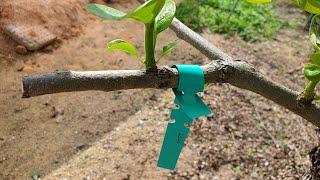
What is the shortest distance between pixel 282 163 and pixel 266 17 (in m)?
1.88

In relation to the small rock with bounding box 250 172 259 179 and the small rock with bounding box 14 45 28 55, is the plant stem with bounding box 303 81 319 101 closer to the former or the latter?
the small rock with bounding box 250 172 259 179

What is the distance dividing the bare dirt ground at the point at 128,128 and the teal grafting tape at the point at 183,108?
0.92 m

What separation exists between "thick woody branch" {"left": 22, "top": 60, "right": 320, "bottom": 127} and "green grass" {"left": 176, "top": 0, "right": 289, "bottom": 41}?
2.25m

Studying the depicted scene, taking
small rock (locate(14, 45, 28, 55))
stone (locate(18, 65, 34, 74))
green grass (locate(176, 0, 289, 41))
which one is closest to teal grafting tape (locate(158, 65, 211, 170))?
stone (locate(18, 65, 34, 74))

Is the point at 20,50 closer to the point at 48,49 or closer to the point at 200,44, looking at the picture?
the point at 48,49

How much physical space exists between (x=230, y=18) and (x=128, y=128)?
159 cm

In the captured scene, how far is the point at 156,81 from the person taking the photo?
1.93ft

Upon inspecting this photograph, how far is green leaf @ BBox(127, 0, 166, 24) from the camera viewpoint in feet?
1.60

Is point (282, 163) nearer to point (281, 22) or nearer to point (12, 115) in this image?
point (12, 115)

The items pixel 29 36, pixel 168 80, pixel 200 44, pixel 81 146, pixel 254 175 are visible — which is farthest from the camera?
pixel 29 36

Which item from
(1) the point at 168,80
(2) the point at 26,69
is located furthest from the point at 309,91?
(2) the point at 26,69

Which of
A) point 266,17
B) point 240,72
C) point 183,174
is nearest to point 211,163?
point 183,174

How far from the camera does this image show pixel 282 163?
1.68 meters

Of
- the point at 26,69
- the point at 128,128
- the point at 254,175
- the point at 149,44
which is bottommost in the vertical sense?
the point at 26,69
